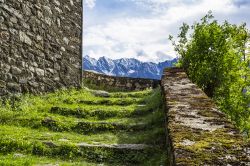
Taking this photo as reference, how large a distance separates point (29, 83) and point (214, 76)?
6577 mm

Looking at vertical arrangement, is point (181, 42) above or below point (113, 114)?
above

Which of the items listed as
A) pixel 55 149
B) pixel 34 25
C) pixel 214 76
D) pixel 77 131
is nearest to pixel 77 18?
pixel 34 25

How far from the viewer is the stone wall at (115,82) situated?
794 inches

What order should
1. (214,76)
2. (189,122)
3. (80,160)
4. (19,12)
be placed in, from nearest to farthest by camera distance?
(189,122) < (80,160) < (19,12) < (214,76)

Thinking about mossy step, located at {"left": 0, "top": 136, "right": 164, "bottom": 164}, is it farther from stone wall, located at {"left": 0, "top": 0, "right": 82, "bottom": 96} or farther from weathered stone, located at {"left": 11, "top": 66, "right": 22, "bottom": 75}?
weathered stone, located at {"left": 11, "top": 66, "right": 22, "bottom": 75}

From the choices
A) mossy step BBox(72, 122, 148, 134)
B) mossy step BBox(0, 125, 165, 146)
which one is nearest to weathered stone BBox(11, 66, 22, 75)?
mossy step BBox(0, 125, 165, 146)

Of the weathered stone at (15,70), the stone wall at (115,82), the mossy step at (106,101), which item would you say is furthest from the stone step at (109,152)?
the stone wall at (115,82)

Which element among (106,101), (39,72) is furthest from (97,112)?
(39,72)

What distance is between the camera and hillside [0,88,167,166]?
6625mm

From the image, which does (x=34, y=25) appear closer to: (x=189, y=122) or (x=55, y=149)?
(x=55, y=149)

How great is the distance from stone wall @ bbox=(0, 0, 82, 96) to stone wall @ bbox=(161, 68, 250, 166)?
16.5 ft

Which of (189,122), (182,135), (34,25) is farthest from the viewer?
(34,25)

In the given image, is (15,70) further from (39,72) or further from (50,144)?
(50,144)

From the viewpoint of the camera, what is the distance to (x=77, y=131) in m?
8.46
